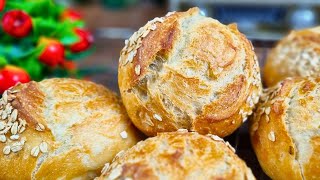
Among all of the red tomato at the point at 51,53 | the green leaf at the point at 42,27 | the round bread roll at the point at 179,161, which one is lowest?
the red tomato at the point at 51,53

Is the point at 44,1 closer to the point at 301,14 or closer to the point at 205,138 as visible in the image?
the point at 205,138

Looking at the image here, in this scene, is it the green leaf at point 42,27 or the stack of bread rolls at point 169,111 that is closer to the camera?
the stack of bread rolls at point 169,111

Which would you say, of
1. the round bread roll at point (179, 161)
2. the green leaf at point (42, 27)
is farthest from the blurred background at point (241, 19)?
the round bread roll at point (179, 161)

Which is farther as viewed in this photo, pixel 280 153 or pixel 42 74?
pixel 42 74

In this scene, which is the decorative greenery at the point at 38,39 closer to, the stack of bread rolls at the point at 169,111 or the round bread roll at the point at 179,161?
the stack of bread rolls at the point at 169,111

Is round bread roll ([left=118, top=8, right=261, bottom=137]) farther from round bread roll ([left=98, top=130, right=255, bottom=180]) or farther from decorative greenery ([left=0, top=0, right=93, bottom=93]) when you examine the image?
decorative greenery ([left=0, top=0, right=93, bottom=93])

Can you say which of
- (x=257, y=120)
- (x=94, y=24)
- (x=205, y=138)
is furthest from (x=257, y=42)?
(x=94, y=24)
